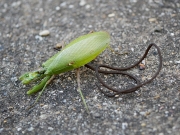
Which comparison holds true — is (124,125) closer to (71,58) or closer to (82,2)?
(71,58)

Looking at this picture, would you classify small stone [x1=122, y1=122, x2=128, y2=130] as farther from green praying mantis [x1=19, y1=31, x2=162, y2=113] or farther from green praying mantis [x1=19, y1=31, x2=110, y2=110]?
green praying mantis [x1=19, y1=31, x2=110, y2=110]

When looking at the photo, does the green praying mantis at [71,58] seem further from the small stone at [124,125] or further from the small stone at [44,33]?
the small stone at [44,33]

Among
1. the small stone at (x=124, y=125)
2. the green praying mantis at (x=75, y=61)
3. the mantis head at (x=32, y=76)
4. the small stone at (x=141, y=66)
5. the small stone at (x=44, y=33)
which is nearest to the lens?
the small stone at (x=124, y=125)

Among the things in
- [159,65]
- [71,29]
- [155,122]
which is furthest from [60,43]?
[155,122]

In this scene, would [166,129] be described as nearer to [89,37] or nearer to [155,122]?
[155,122]

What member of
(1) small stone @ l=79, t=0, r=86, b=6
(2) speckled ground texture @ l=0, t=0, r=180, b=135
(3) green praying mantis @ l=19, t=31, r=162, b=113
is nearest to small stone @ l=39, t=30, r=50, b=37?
(2) speckled ground texture @ l=0, t=0, r=180, b=135

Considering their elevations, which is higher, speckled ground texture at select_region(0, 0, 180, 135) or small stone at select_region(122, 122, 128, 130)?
speckled ground texture at select_region(0, 0, 180, 135)

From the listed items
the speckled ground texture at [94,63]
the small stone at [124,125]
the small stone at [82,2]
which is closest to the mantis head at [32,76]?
the speckled ground texture at [94,63]
